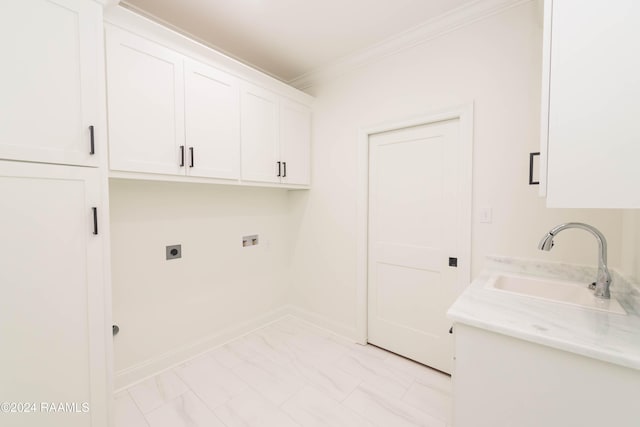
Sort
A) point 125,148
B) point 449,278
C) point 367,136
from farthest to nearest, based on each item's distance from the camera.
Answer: point 367,136
point 449,278
point 125,148

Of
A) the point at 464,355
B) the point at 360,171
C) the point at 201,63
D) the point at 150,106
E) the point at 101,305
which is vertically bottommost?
the point at 464,355

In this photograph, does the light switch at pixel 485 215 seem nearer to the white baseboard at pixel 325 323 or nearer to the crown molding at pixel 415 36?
the crown molding at pixel 415 36

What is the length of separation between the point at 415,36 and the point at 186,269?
8.86 feet

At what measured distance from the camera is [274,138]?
7.85ft

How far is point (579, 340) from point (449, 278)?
3.72ft

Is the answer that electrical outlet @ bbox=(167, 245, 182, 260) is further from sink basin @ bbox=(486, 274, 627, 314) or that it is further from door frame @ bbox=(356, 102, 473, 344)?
sink basin @ bbox=(486, 274, 627, 314)

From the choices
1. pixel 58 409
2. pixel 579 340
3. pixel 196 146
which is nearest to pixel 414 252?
pixel 579 340

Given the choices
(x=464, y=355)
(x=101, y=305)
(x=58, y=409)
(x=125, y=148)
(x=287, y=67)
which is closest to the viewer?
(x=464, y=355)

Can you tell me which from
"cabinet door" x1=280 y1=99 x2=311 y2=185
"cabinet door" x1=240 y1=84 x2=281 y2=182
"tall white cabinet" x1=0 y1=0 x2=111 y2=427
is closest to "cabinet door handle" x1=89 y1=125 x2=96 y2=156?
"tall white cabinet" x1=0 y1=0 x2=111 y2=427

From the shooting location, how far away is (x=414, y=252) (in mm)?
2143

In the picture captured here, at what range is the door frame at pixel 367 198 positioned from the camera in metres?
1.83

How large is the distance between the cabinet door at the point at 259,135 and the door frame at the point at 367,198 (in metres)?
0.82

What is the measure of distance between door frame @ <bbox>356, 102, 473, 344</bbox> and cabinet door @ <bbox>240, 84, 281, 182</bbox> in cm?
82

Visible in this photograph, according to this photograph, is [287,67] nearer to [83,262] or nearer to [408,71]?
[408,71]
